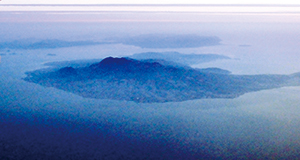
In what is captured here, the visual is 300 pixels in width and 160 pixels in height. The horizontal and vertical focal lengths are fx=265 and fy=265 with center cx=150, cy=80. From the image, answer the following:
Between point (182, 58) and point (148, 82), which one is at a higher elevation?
point (148, 82)

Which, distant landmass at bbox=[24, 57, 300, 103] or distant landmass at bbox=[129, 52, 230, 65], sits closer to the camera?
distant landmass at bbox=[24, 57, 300, 103]

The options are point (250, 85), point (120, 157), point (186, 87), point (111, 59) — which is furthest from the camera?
point (111, 59)

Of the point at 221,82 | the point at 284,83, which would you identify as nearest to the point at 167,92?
the point at 221,82

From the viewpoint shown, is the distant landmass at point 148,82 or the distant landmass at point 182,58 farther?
the distant landmass at point 182,58

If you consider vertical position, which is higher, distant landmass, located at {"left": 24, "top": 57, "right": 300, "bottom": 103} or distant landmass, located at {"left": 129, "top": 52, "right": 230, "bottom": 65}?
distant landmass, located at {"left": 24, "top": 57, "right": 300, "bottom": 103}

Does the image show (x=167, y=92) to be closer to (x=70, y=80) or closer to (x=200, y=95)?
(x=200, y=95)

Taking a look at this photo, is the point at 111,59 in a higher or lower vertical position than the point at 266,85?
higher

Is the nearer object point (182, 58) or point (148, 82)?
point (148, 82)

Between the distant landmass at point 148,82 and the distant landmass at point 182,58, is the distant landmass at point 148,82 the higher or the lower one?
the higher one
